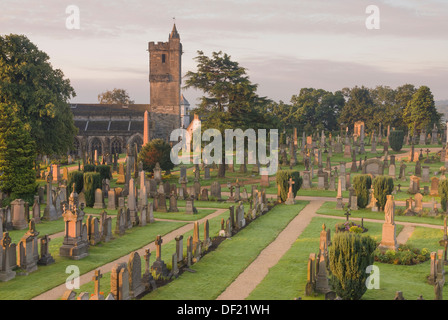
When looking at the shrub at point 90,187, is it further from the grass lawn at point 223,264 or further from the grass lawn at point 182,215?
the grass lawn at point 223,264

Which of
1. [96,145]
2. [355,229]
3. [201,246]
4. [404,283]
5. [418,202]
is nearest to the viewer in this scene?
[404,283]

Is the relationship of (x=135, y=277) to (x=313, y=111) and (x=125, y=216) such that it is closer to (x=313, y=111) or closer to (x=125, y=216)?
(x=125, y=216)

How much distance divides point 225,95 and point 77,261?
91.0ft

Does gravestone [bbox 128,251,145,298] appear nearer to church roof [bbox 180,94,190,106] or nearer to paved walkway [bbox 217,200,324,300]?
paved walkway [bbox 217,200,324,300]

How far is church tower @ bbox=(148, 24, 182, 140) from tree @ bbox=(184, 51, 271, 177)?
29661 mm

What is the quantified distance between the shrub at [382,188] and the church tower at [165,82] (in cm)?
4787

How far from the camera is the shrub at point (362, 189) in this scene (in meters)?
27.2

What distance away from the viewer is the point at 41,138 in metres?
35.9

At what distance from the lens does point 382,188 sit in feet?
86.9

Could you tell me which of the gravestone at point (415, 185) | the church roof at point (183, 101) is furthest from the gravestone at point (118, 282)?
the church roof at point (183, 101)

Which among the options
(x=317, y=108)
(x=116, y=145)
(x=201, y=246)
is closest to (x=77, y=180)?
(x=201, y=246)

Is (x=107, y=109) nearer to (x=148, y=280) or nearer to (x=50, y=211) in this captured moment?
(x=50, y=211)

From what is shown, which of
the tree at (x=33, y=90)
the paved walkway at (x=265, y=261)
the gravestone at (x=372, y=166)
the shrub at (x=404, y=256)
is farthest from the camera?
the gravestone at (x=372, y=166)

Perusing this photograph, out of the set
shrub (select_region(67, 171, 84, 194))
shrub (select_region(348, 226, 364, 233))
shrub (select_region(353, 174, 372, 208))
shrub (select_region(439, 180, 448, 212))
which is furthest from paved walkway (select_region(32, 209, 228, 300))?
shrub (select_region(439, 180, 448, 212))
